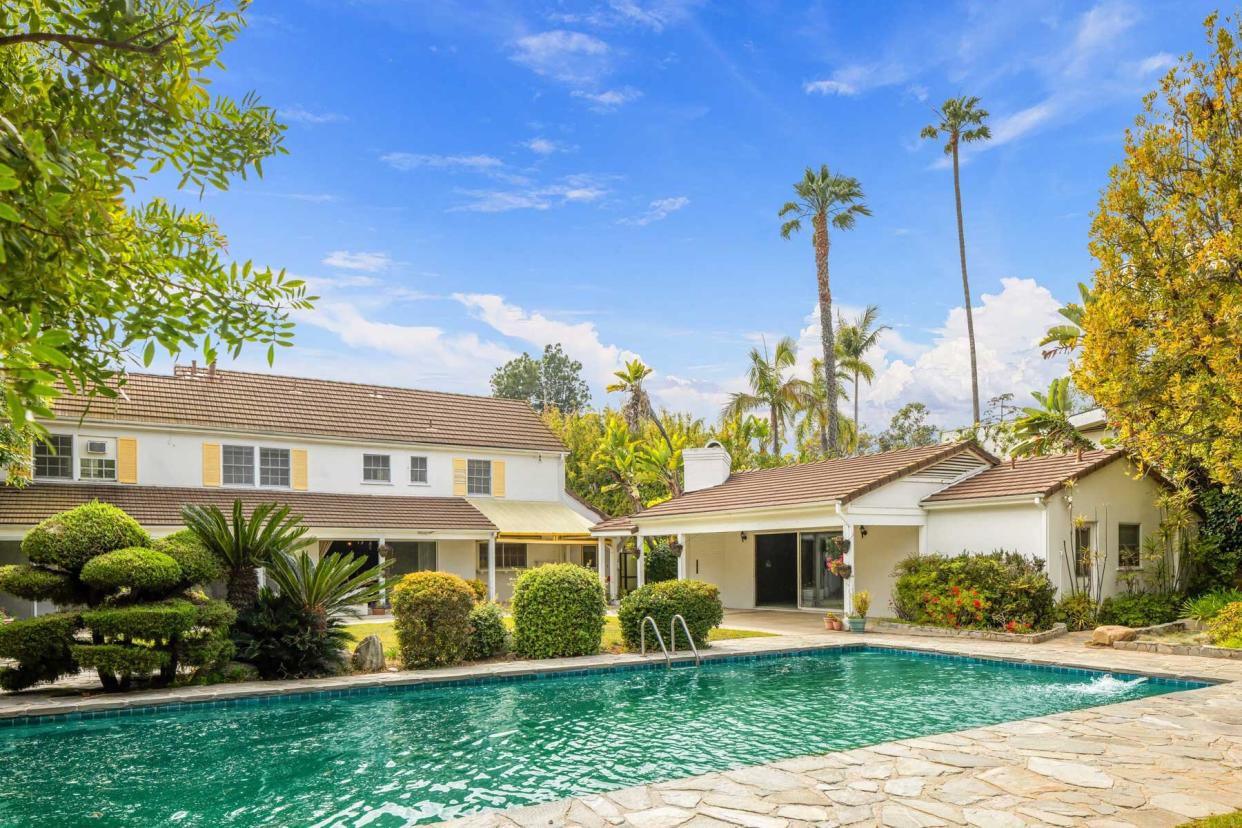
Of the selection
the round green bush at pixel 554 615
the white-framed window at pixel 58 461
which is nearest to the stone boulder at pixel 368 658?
the round green bush at pixel 554 615

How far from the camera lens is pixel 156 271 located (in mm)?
4043

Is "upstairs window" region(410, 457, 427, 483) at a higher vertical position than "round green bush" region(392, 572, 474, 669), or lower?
higher

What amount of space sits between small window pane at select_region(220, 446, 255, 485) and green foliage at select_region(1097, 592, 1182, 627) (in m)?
24.3

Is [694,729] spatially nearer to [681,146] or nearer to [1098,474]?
[1098,474]

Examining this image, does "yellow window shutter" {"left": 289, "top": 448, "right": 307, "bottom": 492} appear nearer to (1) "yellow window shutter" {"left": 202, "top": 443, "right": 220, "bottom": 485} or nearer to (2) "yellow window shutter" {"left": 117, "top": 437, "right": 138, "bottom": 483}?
(1) "yellow window shutter" {"left": 202, "top": 443, "right": 220, "bottom": 485}

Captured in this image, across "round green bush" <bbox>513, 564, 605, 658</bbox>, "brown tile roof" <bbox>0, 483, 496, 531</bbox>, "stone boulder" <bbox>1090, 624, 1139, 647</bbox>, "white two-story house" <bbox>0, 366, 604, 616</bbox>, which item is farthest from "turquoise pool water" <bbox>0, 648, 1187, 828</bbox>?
"brown tile roof" <bbox>0, 483, 496, 531</bbox>

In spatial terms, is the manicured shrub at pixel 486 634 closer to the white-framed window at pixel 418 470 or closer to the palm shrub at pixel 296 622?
the palm shrub at pixel 296 622

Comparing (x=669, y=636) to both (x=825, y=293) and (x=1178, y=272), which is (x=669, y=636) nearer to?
(x=1178, y=272)

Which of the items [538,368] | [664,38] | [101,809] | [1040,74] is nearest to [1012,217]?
[1040,74]

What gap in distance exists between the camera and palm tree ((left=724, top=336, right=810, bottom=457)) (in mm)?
46188

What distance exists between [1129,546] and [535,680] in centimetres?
1526

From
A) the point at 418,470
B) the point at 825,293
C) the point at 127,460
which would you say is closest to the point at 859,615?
the point at 418,470

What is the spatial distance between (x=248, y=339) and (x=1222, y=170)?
33.9 ft

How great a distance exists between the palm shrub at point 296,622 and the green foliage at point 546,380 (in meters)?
58.4
